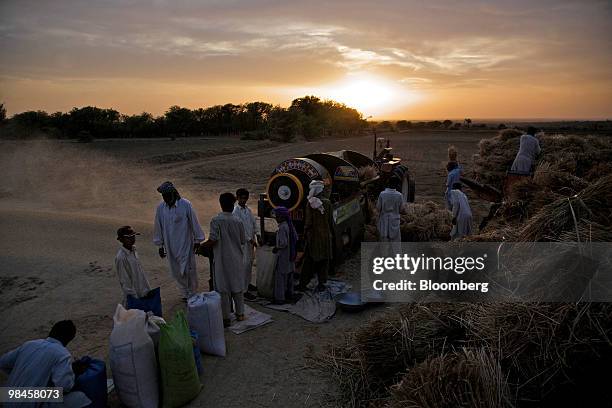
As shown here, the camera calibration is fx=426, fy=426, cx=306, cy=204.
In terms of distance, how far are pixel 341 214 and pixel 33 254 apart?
571 centimetres

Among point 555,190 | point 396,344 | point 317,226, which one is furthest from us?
point 555,190

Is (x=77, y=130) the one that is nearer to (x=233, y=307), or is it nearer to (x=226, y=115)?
(x=226, y=115)

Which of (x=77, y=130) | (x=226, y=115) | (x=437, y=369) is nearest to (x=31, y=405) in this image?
(x=437, y=369)

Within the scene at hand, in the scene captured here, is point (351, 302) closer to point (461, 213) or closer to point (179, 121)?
point (461, 213)

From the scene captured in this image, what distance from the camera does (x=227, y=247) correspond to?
17.7 ft

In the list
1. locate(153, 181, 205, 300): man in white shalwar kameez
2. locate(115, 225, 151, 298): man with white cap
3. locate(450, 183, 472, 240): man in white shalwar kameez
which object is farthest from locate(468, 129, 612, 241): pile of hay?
locate(115, 225, 151, 298): man with white cap

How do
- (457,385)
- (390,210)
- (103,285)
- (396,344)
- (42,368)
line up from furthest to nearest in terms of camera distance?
(390,210), (103,285), (396,344), (42,368), (457,385)

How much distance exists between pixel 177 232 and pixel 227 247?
855 mm

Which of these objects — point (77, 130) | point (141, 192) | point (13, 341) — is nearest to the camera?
point (13, 341)

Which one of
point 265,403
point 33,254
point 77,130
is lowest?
point 265,403

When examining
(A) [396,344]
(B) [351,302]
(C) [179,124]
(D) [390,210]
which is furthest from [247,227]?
(C) [179,124]

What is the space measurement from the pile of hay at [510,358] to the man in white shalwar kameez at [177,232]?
323 cm

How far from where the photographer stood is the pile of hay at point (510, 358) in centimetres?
295

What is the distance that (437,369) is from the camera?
3.12 meters
